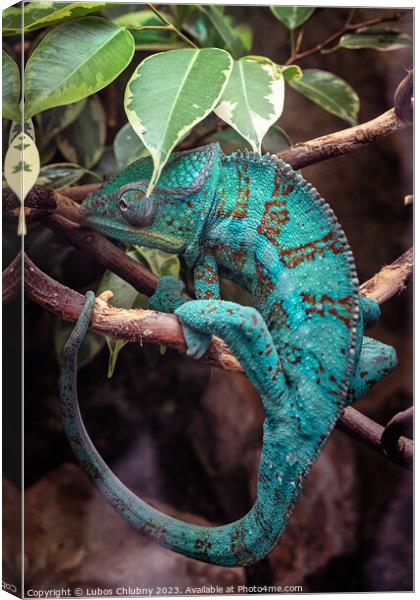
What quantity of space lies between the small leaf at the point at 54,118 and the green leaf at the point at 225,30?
0.34 m

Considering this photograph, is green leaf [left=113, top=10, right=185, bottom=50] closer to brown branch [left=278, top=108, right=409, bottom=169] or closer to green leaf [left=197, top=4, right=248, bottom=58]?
green leaf [left=197, top=4, right=248, bottom=58]

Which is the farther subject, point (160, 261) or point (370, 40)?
point (370, 40)

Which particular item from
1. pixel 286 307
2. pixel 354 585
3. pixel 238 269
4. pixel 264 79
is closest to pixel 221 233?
pixel 238 269

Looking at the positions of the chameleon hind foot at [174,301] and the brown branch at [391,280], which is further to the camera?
the brown branch at [391,280]

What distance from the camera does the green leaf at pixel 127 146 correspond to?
6.33 feet

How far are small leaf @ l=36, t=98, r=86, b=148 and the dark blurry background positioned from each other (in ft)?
0.23

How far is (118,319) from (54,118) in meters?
0.45

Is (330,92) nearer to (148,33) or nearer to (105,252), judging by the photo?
(148,33)

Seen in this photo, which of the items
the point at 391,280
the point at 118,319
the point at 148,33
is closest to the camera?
the point at 118,319

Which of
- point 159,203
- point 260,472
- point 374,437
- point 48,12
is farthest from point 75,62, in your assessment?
point 374,437

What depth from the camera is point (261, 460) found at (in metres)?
1.89

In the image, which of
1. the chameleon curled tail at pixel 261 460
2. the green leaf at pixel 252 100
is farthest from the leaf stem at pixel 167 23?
the chameleon curled tail at pixel 261 460

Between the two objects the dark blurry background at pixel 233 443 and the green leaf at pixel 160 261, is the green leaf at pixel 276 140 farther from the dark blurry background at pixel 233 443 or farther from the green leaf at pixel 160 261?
the green leaf at pixel 160 261

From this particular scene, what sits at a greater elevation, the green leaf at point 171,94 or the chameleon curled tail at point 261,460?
the green leaf at point 171,94
